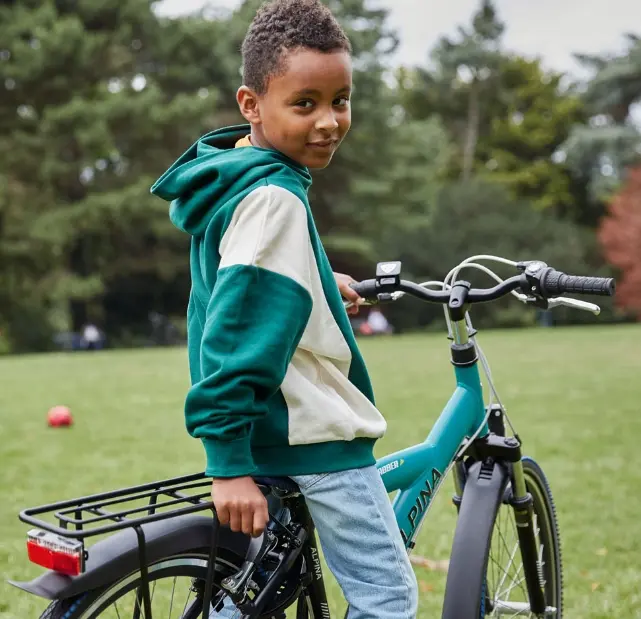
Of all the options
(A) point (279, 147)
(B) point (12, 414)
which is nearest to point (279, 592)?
(A) point (279, 147)

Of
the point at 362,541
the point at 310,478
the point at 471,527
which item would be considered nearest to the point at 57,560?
the point at 310,478

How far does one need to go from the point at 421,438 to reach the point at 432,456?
5633 millimetres

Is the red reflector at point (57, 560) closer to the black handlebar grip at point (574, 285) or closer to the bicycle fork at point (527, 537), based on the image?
the black handlebar grip at point (574, 285)

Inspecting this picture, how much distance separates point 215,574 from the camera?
2.07 m

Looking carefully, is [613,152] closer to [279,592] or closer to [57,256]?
[57,256]

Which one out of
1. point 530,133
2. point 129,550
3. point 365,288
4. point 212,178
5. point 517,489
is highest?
point 212,178

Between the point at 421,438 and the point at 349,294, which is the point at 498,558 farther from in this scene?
the point at 421,438

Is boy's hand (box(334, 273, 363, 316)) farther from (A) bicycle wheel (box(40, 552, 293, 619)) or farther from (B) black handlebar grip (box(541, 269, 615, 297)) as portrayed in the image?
(A) bicycle wheel (box(40, 552, 293, 619))

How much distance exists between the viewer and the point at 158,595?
2225 millimetres

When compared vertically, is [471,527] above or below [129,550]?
below

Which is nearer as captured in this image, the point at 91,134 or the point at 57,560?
the point at 57,560

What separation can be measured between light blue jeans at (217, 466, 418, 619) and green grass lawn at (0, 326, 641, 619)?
6.01 feet

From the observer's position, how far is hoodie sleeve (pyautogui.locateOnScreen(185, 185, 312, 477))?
178 centimetres

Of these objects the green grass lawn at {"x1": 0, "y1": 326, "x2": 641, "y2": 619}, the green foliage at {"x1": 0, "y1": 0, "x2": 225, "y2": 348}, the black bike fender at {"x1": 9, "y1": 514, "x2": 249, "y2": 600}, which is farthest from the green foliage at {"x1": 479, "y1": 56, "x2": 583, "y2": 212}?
the black bike fender at {"x1": 9, "y1": 514, "x2": 249, "y2": 600}
